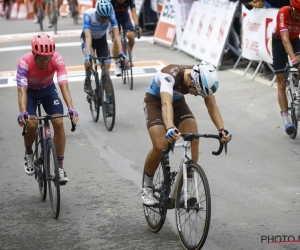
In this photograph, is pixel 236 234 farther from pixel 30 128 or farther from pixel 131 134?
pixel 131 134

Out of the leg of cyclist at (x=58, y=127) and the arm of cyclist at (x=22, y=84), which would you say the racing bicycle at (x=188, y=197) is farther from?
the arm of cyclist at (x=22, y=84)

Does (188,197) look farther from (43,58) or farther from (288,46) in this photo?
(288,46)

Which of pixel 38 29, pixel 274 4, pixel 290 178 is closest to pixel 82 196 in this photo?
pixel 290 178

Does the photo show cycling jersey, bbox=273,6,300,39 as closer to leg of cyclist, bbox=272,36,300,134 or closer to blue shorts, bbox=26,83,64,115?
leg of cyclist, bbox=272,36,300,134

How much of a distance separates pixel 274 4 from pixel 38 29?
55.1ft

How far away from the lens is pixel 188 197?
6168 mm

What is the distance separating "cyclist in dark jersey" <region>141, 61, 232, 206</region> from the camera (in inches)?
242

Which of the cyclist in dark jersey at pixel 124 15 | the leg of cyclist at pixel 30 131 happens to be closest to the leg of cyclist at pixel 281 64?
the leg of cyclist at pixel 30 131

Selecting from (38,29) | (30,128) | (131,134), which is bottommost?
(38,29)

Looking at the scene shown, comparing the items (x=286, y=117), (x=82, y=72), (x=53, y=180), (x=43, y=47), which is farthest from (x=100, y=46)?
(x=82, y=72)

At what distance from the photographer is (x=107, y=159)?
9.93 metres

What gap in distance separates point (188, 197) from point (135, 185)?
2.44 meters

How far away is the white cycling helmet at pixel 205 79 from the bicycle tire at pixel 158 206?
859mm

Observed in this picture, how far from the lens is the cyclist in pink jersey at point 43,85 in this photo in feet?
24.7
